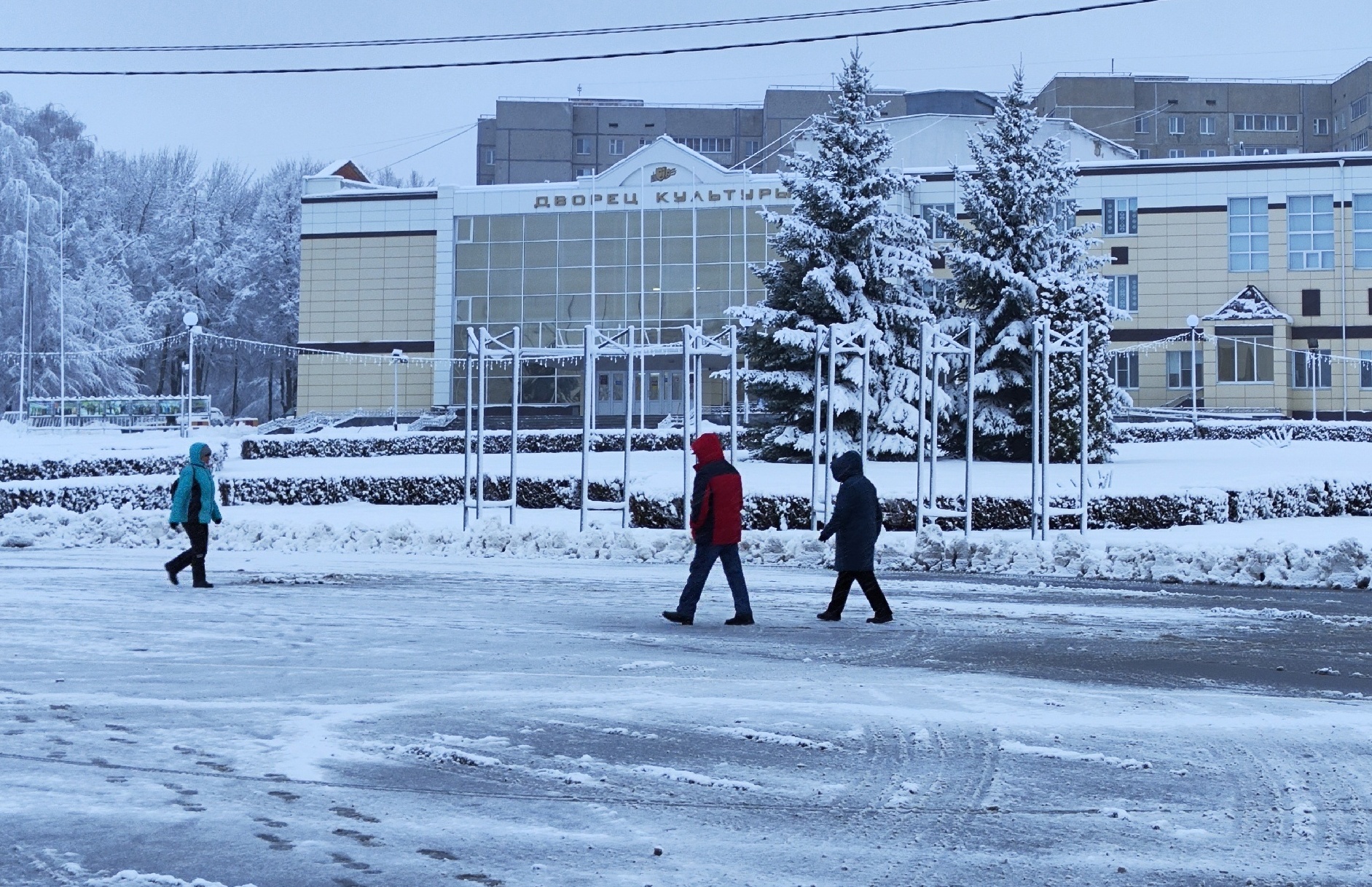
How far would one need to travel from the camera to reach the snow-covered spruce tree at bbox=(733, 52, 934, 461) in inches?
1247

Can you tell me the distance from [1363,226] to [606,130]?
53.3 metres

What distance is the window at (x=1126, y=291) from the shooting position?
60.3 meters

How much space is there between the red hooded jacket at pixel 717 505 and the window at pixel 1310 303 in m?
53.4

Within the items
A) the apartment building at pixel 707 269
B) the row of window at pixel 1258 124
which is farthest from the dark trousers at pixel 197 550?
the row of window at pixel 1258 124

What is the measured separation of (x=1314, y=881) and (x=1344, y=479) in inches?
857

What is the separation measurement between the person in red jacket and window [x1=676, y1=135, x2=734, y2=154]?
91294mm

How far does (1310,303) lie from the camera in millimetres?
59000

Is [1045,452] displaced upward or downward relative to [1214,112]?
downward

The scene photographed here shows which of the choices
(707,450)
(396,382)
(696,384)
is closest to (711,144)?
(396,382)

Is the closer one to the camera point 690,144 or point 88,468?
point 88,468

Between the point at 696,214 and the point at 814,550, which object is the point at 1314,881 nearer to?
the point at 814,550

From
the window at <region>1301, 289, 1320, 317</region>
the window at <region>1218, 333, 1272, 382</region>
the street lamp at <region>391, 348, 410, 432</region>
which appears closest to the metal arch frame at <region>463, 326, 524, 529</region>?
the street lamp at <region>391, 348, 410, 432</region>

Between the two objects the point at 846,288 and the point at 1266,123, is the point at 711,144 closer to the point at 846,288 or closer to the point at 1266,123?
the point at 1266,123

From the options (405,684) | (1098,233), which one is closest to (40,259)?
(1098,233)
